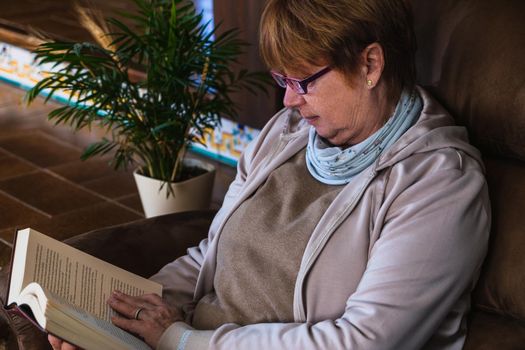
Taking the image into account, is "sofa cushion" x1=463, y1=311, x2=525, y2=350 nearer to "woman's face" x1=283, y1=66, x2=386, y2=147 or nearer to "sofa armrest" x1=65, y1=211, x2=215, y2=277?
"woman's face" x1=283, y1=66, x2=386, y2=147

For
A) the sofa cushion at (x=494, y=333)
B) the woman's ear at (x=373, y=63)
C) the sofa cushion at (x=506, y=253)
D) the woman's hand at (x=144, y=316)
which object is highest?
the woman's ear at (x=373, y=63)

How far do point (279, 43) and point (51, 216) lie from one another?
2.12m

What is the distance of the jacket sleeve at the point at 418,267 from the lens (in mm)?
1360

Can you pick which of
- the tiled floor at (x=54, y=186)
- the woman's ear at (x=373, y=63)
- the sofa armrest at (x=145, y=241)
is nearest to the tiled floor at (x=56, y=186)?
the tiled floor at (x=54, y=186)

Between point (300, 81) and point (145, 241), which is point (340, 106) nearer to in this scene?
point (300, 81)

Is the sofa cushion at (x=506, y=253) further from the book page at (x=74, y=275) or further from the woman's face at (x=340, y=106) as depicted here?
the book page at (x=74, y=275)

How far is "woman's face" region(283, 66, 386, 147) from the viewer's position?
153 centimetres

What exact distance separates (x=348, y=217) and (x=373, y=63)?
281 millimetres

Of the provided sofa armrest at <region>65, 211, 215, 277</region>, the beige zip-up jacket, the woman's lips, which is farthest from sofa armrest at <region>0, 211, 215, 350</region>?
the woman's lips

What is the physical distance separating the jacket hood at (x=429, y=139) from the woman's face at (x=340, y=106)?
0.26 feet

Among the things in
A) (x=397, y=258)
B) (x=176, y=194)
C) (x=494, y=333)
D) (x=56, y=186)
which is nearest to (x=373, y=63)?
(x=397, y=258)

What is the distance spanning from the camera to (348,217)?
4.93 ft

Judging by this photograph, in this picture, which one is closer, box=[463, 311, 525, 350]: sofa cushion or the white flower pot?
box=[463, 311, 525, 350]: sofa cushion

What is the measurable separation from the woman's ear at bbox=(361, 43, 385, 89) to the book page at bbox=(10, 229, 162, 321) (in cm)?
64
